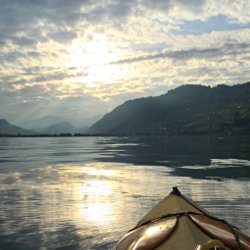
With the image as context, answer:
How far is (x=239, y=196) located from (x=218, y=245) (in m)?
24.0

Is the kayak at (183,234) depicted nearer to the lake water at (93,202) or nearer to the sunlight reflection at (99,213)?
the lake water at (93,202)

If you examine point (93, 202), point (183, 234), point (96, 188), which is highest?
point (183, 234)

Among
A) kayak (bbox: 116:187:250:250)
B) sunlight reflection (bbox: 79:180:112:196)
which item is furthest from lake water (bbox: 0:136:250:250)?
kayak (bbox: 116:187:250:250)

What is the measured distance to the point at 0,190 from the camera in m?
37.0

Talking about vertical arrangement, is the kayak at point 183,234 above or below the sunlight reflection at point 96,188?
above

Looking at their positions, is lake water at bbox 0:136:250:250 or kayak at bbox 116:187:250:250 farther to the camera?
lake water at bbox 0:136:250:250

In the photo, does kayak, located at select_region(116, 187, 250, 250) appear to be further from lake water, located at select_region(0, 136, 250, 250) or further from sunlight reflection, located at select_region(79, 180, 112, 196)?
sunlight reflection, located at select_region(79, 180, 112, 196)

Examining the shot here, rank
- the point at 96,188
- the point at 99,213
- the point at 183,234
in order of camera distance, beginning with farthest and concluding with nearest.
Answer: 1. the point at 96,188
2. the point at 99,213
3. the point at 183,234

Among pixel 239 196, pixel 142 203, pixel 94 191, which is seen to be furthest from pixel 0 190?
pixel 239 196

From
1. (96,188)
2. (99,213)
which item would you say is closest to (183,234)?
(99,213)

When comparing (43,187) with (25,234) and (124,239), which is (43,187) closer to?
(25,234)

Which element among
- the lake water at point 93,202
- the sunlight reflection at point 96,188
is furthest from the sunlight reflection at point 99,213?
the sunlight reflection at point 96,188

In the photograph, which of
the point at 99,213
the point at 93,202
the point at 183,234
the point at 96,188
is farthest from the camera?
the point at 96,188

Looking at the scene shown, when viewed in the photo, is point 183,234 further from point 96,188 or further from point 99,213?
point 96,188
